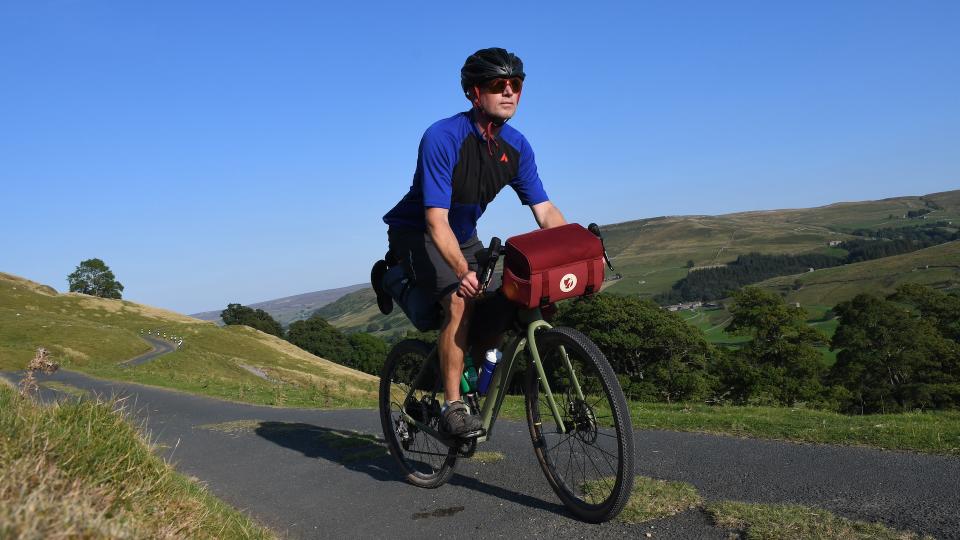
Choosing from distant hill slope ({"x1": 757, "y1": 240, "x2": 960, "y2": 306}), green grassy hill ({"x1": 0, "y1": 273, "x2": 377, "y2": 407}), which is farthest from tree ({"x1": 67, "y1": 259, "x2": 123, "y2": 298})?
distant hill slope ({"x1": 757, "y1": 240, "x2": 960, "y2": 306})

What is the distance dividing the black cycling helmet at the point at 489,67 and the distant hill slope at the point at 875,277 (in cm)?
13604

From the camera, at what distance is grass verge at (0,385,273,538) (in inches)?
91.9

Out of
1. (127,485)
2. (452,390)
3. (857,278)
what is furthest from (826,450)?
(857,278)

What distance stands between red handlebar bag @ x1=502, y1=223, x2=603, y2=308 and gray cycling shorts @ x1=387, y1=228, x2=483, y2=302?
56cm

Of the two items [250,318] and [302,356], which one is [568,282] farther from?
[250,318]

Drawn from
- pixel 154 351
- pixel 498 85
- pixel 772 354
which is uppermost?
pixel 498 85

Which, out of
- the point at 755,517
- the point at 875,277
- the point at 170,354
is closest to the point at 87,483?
the point at 755,517

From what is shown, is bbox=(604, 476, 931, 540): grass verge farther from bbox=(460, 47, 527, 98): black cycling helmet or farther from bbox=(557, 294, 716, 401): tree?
bbox=(557, 294, 716, 401): tree

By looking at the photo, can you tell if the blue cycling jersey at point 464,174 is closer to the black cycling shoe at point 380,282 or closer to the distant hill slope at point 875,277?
the black cycling shoe at point 380,282

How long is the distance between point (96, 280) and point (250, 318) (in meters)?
28.4

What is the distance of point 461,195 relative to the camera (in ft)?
16.2

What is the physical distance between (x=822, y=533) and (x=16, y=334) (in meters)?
62.1

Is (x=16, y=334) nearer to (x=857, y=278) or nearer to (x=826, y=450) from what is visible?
Answer: (x=826, y=450)

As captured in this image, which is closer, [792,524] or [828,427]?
[792,524]
